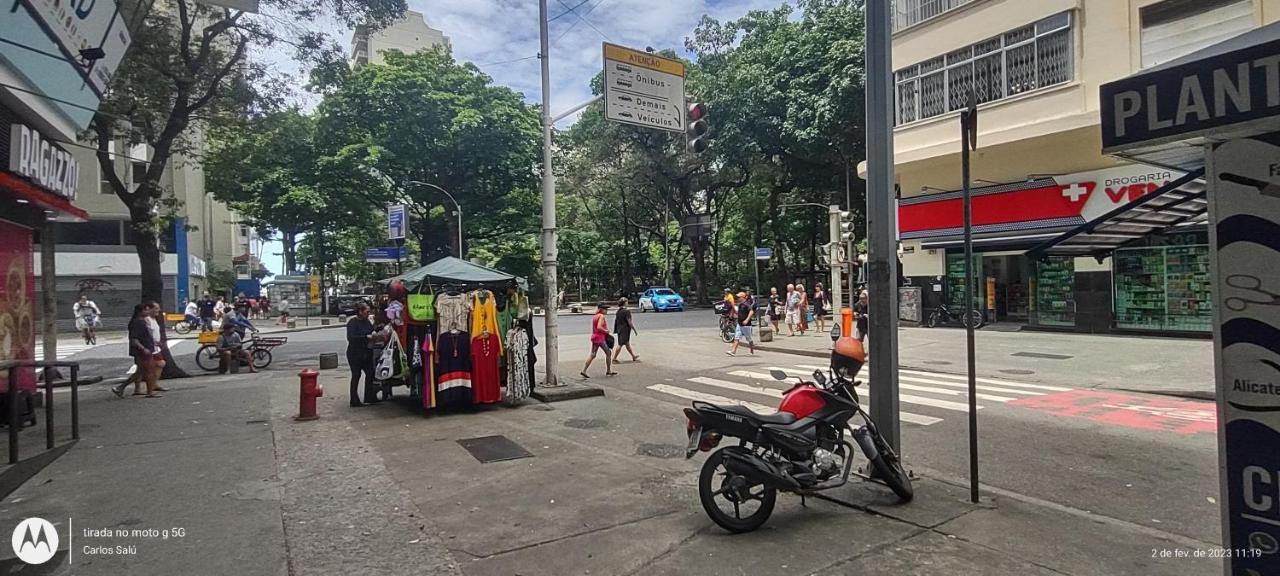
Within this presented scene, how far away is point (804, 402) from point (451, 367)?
5.71 m

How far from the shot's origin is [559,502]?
17.8 ft

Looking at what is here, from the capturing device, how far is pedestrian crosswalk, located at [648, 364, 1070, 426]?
950 cm

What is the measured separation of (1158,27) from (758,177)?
24397 millimetres

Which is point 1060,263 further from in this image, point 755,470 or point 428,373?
point 755,470

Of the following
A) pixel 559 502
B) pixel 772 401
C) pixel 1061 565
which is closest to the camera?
pixel 1061 565

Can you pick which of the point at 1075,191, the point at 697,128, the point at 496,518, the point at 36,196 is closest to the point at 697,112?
the point at 697,128

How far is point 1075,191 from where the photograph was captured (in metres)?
19.5

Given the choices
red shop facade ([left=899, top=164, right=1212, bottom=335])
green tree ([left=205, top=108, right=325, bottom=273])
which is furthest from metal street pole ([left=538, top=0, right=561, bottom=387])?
green tree ([left=205, top=108, right=325, bottom=273])

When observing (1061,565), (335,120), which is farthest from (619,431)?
(335,120)

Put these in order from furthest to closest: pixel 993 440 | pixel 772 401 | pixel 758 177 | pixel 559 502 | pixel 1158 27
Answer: pixel 758 177 → pixel 1158 27 → pixel 772 401 → pixel 993 440 → pixel 559 502

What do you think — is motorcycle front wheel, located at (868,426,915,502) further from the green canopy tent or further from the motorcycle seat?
the green canopy tent

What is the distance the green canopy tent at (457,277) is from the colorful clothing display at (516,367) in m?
0.80

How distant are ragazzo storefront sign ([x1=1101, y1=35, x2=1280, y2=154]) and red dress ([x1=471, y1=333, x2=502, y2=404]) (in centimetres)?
787

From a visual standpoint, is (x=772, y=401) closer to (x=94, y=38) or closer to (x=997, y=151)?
(x=94, y=38)
